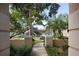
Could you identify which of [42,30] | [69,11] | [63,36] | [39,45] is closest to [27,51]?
[39,45]

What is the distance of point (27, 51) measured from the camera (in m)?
3.57

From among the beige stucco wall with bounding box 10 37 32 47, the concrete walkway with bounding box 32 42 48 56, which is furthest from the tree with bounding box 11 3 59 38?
the concrete walkway with bounding box 32 42 48 56

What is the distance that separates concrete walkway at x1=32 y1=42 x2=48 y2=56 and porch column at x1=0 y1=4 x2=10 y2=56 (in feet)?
1.50

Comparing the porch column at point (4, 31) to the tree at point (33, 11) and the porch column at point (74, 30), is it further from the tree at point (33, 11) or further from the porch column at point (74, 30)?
the porch column at point (74, 30)

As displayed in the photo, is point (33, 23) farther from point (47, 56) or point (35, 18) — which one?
point (47, 56)

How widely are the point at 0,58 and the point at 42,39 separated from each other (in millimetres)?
794

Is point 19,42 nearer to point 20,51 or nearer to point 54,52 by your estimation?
point 20,51

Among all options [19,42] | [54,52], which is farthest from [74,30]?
[19,42]

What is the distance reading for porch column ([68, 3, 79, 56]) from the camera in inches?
138

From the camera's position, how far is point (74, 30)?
3.58 meters

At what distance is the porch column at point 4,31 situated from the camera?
3.50m

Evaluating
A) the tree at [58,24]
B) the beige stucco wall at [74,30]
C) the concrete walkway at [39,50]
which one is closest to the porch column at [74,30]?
the beige stucco wall at [74,30]

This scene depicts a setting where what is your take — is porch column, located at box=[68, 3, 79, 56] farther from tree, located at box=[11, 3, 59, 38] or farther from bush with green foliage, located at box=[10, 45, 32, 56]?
bush with green foliage, located at box=[10, 45, 32, 56]

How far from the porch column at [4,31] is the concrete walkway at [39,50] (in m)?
0.46
